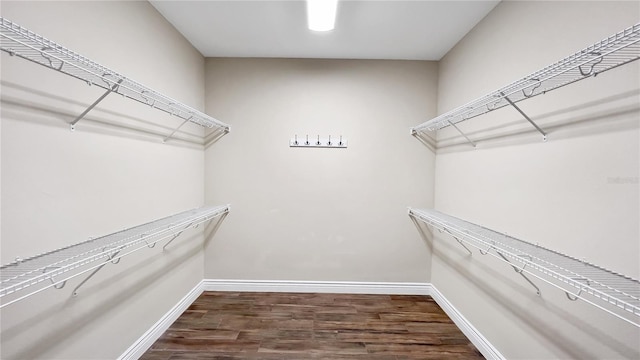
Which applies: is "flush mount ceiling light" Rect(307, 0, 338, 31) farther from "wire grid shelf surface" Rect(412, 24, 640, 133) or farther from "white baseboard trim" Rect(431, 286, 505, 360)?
"white baseboard trim" Rect(431, 286, 505, 360)

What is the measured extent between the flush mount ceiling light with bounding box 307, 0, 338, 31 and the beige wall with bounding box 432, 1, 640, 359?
3.44 feet

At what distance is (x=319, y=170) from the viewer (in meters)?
2.52

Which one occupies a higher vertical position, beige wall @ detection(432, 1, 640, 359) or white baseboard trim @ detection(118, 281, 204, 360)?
beige wall @ detection(432, 1, 640, 359)

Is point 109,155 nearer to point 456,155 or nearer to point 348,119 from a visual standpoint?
point 348,119

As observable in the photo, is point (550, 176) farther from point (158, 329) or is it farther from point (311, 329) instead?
point (158, 329)

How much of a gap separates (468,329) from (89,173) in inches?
101

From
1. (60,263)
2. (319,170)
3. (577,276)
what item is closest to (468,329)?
(577,276)

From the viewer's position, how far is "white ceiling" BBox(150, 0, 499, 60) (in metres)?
1.70

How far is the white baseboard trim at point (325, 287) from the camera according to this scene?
2541 mm

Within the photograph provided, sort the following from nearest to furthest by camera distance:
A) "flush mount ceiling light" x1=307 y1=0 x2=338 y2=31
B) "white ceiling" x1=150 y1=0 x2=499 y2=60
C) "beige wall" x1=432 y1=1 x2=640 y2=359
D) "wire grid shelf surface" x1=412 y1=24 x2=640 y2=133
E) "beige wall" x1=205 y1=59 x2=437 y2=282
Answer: "wire grid shelf surface" x1=412 y1=24 x2=640 y2=133, "beige wall" x1=432 y1=1 x2=640 y2=359, "flush mount ceiling light" x1=307 y1=0 x2=338 y2=31, "white ceiling" x1=150 y1=0 x2=499 y2=60, "beige wall" x1=205 y1=59 x2=437 y2=282

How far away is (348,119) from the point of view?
8.19 feet

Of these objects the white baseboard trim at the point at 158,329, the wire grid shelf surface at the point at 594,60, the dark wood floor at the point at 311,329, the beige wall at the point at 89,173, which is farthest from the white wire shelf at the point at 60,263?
the wire grid shelf surface at the point at 594,60

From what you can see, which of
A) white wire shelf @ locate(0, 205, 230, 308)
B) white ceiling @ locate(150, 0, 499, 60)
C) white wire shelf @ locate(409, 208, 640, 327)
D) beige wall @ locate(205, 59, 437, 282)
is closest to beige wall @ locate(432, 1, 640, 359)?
white wire shelf @ locate(409, 208, 640, 327)

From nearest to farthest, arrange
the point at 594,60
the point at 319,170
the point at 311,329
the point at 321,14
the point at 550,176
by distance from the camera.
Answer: the point at 594,60, the point at 550,176, the point at 321,14, the point at 311,329, the point at 319,170
